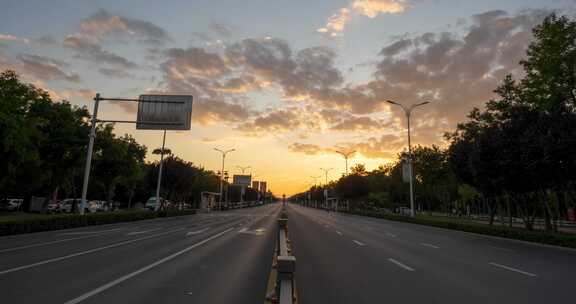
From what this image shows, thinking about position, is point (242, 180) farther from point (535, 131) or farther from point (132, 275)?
point (132, 275)

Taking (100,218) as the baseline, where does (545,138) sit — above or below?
above

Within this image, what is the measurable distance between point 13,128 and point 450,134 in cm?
4100

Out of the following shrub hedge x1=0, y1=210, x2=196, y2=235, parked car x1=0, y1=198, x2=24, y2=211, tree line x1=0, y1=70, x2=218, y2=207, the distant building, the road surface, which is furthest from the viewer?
the distant building

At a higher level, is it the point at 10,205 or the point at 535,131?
the point at 535,131

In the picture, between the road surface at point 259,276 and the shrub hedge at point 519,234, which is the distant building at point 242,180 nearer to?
the shrub hedge at point 519,234

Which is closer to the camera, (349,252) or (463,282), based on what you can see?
(463,282)

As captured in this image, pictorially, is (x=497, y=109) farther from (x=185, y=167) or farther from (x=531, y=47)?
(x=185, y=167)

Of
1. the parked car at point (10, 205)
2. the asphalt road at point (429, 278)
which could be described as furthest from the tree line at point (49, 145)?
the asphalt road at point (429, 278)

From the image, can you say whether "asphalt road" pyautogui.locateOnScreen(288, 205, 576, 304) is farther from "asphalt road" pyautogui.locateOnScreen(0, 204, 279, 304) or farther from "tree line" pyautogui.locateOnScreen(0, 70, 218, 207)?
"tree line" pyautogui.locateOnScreen(0, 70, 218, 207)

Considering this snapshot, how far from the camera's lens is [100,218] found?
30.1 m

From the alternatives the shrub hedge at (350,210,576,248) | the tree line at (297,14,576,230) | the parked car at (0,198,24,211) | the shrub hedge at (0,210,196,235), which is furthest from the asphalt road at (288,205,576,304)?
the parked car at (0,198,24,211)

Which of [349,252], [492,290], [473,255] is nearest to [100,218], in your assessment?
[349,252]

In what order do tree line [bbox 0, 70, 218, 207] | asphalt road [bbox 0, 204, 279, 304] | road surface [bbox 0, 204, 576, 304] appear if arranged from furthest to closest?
tree line [bbox 0, 70, 218, 207]
road surface [bbox 0, 204, 576, 304]
asphalt road [bbox 0, 204, 279, 304]

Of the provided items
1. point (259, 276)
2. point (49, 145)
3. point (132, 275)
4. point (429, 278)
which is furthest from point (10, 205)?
point (429, 278)
